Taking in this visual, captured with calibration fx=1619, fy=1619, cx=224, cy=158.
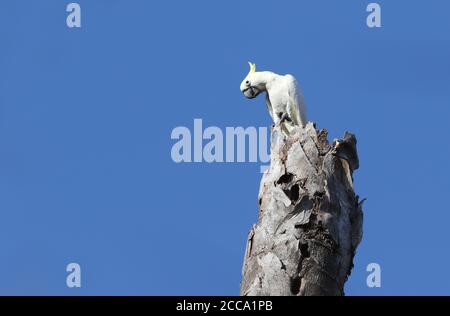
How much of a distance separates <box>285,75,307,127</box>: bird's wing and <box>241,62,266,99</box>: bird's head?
61 cm

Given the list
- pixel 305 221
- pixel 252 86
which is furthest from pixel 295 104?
pixel 305 221

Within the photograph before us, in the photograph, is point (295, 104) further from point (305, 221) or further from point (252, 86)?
point (305, 221)

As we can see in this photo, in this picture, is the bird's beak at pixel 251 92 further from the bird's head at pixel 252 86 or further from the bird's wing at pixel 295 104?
the bird's wing at pixel 295 104

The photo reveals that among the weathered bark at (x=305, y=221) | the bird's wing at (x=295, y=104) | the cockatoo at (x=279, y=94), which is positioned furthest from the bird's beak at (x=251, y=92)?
the weathered bark at (x=305, y=221)

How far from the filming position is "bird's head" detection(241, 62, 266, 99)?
24.8m

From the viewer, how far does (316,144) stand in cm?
2044

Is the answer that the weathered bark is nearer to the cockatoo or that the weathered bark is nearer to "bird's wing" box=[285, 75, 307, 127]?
the cockatoo

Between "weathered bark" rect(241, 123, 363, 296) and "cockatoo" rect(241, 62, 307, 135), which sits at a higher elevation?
"cockatoo" rect(241, 62, 307, 135)

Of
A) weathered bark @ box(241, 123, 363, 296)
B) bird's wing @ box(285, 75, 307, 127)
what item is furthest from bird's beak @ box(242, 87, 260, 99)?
weathered bark @ box(241, 123, 363, 296)

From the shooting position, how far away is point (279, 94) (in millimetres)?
24312

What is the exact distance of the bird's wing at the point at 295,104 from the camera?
946 inches
